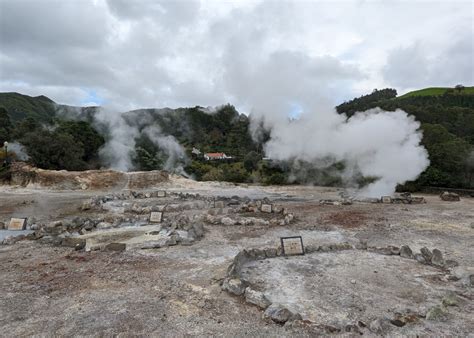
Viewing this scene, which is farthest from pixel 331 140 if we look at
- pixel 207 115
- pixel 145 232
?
pixel 207 115

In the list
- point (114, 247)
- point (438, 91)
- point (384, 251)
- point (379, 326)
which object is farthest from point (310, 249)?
point (438, 91)

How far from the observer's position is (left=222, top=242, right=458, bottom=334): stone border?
16.6 ft

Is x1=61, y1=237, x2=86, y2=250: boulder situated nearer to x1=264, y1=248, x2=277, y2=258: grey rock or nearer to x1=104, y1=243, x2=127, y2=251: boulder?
x1=104, y1=243, x2=127, y2=251: boulder

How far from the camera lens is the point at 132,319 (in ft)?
17.6

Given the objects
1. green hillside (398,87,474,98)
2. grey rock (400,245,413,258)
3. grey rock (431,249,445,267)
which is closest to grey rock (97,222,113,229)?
grey rock (400,245,413,258)

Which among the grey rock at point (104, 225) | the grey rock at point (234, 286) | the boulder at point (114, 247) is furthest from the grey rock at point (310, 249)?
the grey rock at point (104, 225)

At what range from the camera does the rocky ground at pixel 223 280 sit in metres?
5.20

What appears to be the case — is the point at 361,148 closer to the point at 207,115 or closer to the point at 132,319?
the point at 132,319

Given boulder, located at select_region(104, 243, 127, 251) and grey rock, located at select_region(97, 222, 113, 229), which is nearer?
boulder, located at select_region(104, 243, 127, 251)

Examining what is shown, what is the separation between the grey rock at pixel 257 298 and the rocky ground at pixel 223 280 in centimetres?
7

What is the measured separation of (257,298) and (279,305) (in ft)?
1.48

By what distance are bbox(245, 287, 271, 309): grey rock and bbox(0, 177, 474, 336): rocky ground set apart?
7cm

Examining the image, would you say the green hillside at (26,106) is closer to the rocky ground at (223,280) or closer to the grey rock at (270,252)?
the rocky ground at (223,280)

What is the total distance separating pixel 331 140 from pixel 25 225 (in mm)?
18023
